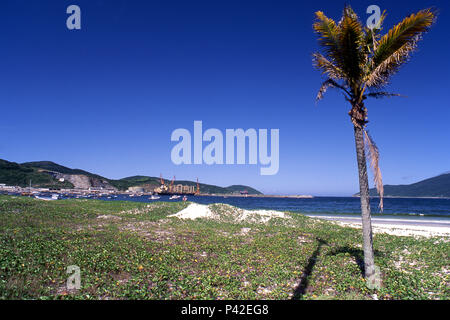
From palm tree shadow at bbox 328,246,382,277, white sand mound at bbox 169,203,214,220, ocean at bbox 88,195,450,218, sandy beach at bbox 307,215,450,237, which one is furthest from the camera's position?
ocean at bbox 88,195,450,218

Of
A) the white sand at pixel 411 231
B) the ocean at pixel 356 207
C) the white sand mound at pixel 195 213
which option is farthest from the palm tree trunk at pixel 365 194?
the ocean at pixel 356 207

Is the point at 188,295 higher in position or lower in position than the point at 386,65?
lower

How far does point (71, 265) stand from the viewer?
8.77 meters

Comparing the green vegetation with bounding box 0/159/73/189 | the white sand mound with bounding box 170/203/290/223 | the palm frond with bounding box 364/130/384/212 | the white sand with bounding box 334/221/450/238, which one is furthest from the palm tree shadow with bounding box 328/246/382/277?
the green vegetation with bounding box 0/159/73/189

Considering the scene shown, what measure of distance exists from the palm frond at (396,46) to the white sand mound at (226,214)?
22.4m

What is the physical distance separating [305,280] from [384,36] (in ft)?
28.4

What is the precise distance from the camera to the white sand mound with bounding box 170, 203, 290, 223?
29094 millimetres

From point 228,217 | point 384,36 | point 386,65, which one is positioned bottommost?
point 228,217

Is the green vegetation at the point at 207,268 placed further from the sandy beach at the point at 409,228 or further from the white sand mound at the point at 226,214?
the white sand mound at the point at 226,214

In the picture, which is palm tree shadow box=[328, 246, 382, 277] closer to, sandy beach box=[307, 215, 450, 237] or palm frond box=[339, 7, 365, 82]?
palm frond box=[339, 7, 365, 82]

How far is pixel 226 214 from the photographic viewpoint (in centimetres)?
3127

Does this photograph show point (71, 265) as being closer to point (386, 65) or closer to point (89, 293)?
point (89, 293)
